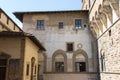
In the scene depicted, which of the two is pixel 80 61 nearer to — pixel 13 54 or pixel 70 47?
pixel 70 47

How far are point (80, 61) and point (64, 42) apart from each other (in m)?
2.99

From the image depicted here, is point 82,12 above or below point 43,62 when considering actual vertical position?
above

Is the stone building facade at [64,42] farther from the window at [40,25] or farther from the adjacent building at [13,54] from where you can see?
the adjacent building at [13,54]

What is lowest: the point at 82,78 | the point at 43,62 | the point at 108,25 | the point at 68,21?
the point at 82,78

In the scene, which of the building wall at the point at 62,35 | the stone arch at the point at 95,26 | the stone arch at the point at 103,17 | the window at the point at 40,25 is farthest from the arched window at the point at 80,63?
the stone arch at the point at 103,17

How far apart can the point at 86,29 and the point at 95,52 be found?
307 cm

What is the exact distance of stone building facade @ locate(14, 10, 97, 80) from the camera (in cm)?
2281

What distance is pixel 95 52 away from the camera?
2283cm

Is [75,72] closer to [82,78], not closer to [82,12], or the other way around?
[82,78]

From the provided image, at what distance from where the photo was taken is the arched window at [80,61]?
22.9 metres

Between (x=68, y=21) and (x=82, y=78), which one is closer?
(x=82, y=78)

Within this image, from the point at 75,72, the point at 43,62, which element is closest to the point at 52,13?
the point at 43,62

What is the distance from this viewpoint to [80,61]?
23109mm

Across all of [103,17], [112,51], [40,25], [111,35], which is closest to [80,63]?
[40,25]
